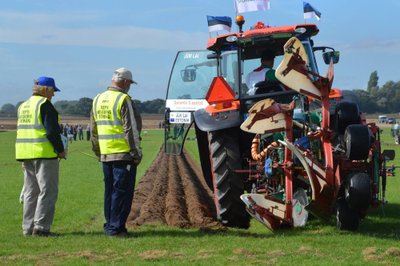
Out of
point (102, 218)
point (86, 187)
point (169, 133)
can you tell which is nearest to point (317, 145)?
point (102, 218)

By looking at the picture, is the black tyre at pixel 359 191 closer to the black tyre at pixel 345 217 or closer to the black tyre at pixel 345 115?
the black tyre at pixel 345 217

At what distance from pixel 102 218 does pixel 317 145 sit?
3.96 m

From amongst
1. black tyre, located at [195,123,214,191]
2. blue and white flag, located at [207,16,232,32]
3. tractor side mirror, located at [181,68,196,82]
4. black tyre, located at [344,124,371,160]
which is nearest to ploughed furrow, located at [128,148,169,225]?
black tyre, located at [195,123,214,191]

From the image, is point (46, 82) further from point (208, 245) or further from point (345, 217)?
point (345, 217)

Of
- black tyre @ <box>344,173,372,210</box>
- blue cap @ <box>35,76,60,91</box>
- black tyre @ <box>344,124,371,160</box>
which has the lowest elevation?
black tyre @ <box>344,173,372,210</box>

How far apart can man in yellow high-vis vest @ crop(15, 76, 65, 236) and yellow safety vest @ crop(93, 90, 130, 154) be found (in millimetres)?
577

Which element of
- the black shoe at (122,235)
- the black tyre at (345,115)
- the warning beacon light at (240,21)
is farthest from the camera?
the warning beacon light at (240,21)

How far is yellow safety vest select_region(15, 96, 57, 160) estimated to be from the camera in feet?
27.5

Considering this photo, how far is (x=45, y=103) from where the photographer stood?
8.43 meters

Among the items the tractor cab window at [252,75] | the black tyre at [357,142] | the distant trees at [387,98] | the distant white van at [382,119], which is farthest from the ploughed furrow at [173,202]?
the distant white van at [382,119]

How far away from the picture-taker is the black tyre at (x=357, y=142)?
25.3 feet

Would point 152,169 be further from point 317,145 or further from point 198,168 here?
point 317,145

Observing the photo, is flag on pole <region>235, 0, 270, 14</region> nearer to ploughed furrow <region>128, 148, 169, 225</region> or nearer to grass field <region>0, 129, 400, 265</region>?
ploughed furrow <region>128, 148, 169, 225</region>

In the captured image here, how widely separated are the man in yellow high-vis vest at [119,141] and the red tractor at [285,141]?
3.58 feet
